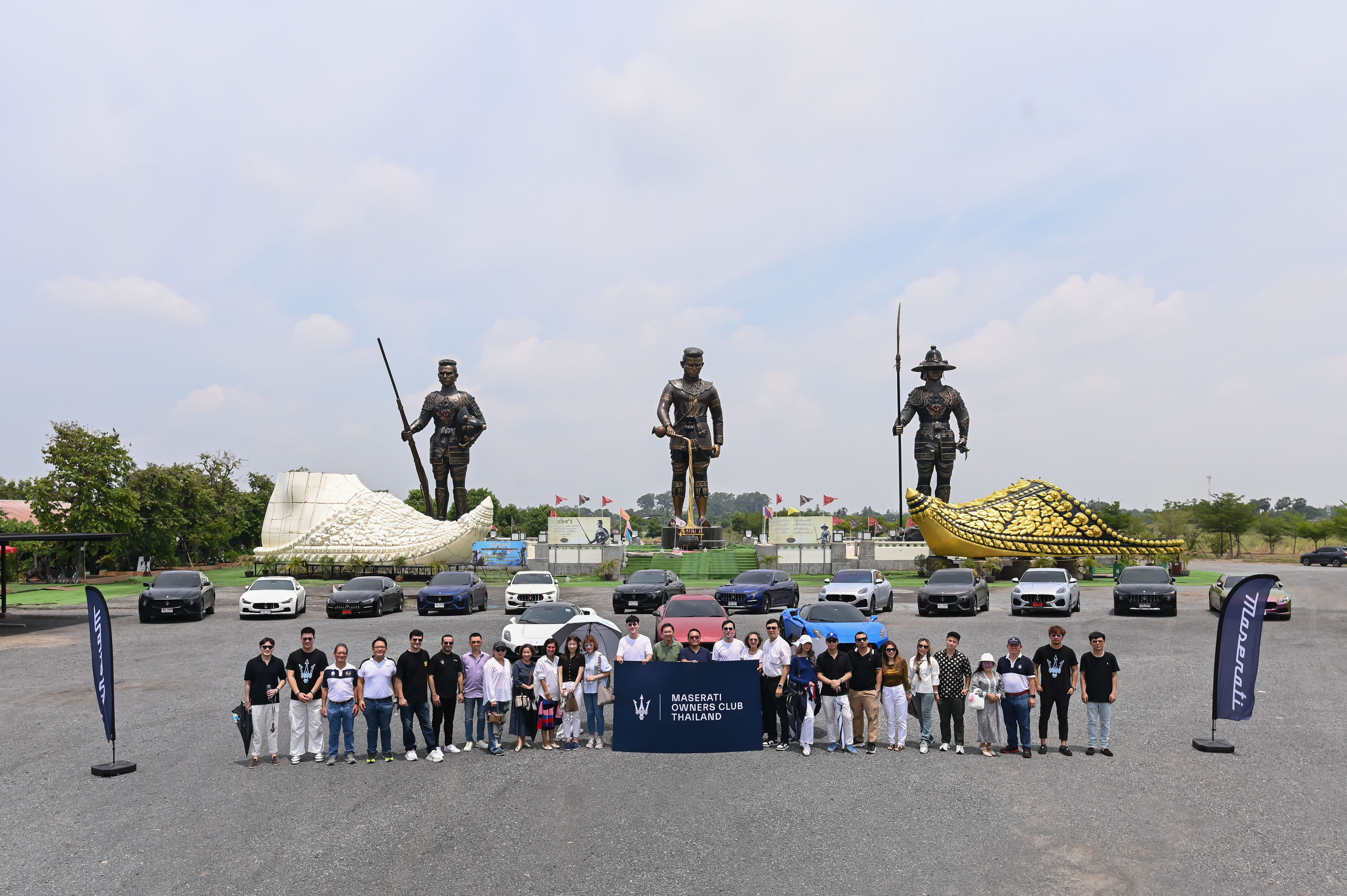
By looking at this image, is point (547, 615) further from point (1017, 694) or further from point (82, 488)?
point (82, 488)

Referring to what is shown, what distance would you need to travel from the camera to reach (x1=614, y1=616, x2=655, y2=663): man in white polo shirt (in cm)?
1168

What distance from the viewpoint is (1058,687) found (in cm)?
1094

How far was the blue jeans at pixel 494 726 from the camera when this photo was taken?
36.6 feet

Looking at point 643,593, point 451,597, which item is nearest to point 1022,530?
point 643,593

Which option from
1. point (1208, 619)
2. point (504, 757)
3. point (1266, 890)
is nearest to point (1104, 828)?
point (1266, 890)

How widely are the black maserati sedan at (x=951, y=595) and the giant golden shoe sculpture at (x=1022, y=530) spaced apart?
45.1 ft

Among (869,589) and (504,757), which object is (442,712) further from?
(869,589)

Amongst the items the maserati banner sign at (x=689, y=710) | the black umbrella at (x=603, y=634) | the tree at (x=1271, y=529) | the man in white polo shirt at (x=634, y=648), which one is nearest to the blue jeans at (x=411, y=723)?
the maserati banner sign at (x=689, y=710)

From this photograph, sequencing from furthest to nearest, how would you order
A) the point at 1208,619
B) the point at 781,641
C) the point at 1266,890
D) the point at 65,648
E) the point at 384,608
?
the point at 384,608 → the point at 1208,619 → the point at 65,648 → the point at 781,641 → the point at 1266,890

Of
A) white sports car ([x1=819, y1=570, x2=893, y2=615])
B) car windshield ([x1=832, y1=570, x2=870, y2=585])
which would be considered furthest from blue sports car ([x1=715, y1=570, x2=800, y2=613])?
car windshield ([x1=832, y1=570, x2=870, y2=585])

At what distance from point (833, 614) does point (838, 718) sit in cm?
724

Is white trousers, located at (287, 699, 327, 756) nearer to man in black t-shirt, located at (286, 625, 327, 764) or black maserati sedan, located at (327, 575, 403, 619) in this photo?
man in black t-shirt, located at (286, 625, 327, 764)

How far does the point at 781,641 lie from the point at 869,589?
1457cm

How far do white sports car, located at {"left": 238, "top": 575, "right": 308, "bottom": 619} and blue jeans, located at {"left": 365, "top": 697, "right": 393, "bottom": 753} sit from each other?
18.2 meters
